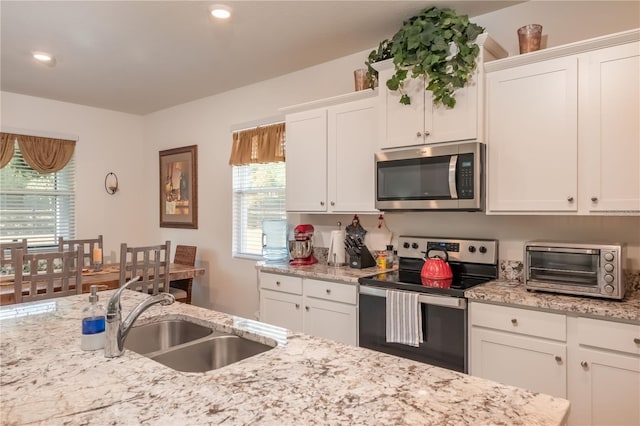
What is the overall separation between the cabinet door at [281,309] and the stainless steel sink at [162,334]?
1.25 meters

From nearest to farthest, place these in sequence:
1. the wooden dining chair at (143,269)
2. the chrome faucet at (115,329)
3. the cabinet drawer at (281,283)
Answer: the chrome faucet at (115,329) → the cabinet drawer at (281,283) → the wooden dining chair at (143,269)

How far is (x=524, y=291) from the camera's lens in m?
2.23

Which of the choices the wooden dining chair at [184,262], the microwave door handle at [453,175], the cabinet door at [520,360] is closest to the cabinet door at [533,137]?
the microwave door handle at [453,175]

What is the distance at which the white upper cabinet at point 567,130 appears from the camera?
199 cm

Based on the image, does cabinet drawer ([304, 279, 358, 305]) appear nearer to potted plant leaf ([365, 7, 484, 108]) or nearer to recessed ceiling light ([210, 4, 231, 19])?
potted plant leaf ([365, 7, 484, 108])

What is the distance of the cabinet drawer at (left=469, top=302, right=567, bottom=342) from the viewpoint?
1.99 m

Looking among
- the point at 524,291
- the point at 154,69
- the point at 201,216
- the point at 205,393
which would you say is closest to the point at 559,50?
the point at 524,291

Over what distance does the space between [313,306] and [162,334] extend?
4.22 ft

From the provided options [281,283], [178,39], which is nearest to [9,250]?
[178,39]

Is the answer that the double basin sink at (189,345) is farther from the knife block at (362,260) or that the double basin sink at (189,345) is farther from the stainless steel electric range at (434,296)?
the knife block at (362,260)

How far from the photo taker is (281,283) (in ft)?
10.5

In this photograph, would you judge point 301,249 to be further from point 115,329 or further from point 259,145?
point 115,329

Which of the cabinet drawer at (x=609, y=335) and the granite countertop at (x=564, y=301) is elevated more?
the granite countertop at (x=564, y=301)

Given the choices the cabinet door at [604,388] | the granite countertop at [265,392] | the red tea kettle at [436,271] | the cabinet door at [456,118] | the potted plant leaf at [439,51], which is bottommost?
the cabinet door at [604,388]
